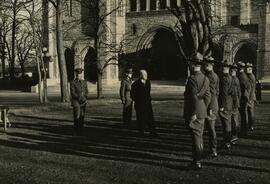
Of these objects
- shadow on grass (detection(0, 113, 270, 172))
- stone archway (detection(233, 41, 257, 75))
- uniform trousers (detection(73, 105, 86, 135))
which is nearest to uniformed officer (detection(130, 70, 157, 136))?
shadow on grass (detection(0, 113, 270, 172))

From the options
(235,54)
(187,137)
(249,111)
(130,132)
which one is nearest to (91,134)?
(130,132)

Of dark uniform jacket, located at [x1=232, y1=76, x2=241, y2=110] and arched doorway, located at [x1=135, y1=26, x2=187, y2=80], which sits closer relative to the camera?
dark uniform jacket, located at [x1=232, y1=76, x2=241, y2=110]

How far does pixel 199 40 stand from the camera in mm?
21734

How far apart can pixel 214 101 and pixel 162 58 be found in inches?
1543

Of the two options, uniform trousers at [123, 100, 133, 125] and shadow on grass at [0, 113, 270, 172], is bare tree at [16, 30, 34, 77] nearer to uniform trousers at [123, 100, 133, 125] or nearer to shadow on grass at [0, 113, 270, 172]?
uniform trousers at [123, 100, 133, 125]

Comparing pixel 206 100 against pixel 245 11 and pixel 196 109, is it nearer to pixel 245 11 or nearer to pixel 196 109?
pixel 196 109

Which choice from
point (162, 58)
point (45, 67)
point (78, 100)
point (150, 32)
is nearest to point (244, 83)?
point (78, 100)

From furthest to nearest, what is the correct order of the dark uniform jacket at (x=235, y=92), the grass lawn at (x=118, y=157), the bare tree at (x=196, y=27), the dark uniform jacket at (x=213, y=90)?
the bare tree at (x=196, y=27) → the dark uniform jacket at (x=235, y=92) → the dark uniform jacket at (x=213, y=90) → the grass lawn at (x=118, y=157)

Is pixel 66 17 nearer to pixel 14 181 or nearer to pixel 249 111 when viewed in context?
pixel 249 111

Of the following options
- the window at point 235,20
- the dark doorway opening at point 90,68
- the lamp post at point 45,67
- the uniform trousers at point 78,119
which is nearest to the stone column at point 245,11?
the window at point 235,20

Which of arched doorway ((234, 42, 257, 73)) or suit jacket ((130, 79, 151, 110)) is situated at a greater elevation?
arched doorway ((234, 42, 257, 73))

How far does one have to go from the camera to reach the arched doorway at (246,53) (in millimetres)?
46000

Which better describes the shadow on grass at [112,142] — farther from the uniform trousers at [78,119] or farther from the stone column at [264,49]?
the stone column at [264,49]

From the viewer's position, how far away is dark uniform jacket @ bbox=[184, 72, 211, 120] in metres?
10.1
